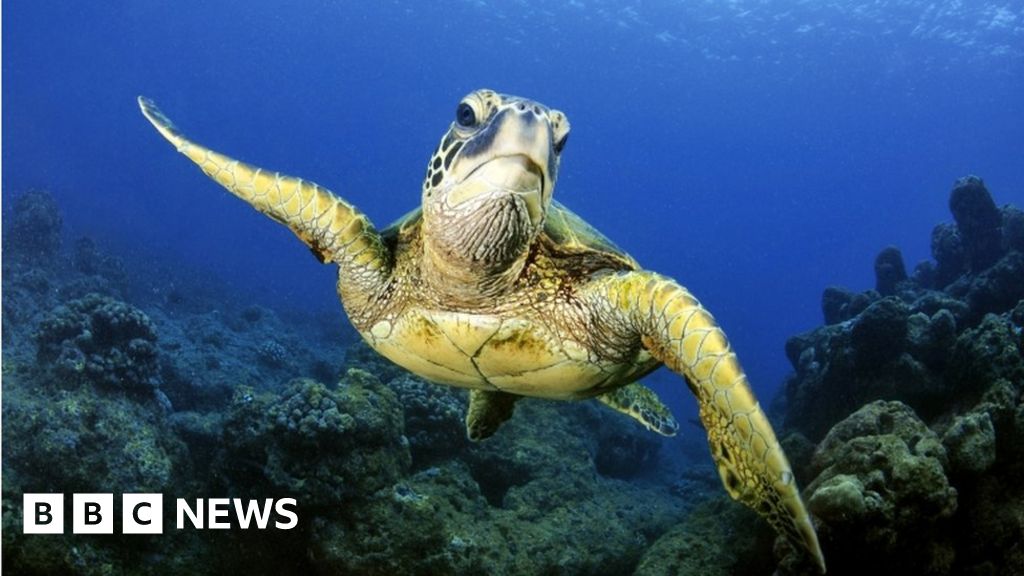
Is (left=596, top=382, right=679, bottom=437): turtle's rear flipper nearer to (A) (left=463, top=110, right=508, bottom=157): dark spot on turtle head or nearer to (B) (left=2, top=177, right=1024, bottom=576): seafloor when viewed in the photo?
(B) (left=2, top=177, right=1024, bottom=576): seafloor

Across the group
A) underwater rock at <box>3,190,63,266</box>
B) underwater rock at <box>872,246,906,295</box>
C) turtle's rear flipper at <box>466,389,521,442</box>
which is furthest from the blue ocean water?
turtle's rear flipper at <box>466,389,521,442</box>

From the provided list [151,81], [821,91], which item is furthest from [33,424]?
[151,81]

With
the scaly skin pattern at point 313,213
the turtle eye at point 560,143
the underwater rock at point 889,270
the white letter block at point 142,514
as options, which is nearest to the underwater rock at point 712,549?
the scaly skin pattern at point 313,213

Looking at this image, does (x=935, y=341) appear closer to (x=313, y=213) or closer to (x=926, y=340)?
(x=926, y=340)

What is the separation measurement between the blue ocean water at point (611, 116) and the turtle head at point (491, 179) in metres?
27.0

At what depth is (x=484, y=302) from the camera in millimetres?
3064

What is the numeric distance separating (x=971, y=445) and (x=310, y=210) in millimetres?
4511

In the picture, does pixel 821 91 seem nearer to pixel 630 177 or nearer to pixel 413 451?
pixel 413 451

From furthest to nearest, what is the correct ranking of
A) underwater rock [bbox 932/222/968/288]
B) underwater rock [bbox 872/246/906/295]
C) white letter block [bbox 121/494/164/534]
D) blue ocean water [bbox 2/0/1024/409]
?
blue ocean water [bbox 2/0/1024/409] < underwater rock [bbox 872/246/906/295] < underwater rock [bbox 932/222/968/288] < white letter block [bbox 121/494/164/534]

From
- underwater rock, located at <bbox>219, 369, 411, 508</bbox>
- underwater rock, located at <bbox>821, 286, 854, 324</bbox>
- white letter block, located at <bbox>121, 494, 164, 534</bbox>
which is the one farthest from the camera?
underwater rock, located at <bbox>821, 286, 854, 324</bbox>

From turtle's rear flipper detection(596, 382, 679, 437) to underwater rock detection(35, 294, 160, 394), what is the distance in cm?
519

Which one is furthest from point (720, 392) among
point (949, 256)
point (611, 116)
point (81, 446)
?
point (611, 116)

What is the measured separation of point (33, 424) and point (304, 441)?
2.56 metres

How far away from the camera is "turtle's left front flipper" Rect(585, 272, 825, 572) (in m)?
2.23
